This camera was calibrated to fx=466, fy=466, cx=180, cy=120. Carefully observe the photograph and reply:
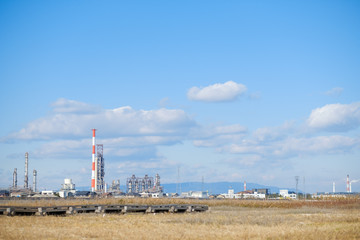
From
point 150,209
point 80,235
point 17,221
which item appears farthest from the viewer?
point 150,209

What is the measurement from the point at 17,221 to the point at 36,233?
782 centimetres

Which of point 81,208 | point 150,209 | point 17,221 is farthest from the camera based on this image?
point 150,209

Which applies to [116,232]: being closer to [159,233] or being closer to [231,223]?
[159,233]

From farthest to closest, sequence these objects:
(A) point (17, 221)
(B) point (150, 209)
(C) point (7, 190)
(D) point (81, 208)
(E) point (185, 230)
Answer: (C) point (7, 190) → (B) point (150, 209) → (D) point (81, 208) → (A) point (17, 221) → (E) point (185, 230)

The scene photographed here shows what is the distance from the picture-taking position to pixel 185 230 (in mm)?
31234

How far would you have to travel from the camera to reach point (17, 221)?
34750 mm

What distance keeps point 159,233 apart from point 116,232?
2.71 m

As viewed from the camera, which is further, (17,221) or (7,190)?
(7,190)

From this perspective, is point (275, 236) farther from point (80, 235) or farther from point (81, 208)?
point (81, 208)

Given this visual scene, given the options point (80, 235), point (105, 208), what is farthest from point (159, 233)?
point (105, 208)

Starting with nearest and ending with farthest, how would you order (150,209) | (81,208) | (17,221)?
1. (17,221)
2. (81,208)
3. (150,209)

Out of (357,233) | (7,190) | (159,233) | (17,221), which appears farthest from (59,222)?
(7,190)

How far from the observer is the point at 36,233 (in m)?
27.8

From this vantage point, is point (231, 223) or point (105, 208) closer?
point (231, 223)
